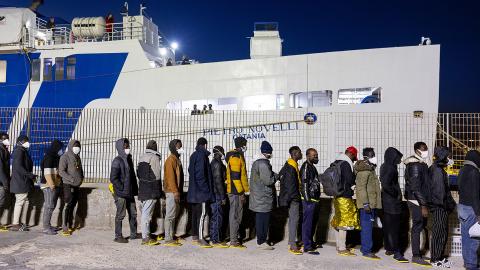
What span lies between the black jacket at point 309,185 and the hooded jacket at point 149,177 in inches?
87.0

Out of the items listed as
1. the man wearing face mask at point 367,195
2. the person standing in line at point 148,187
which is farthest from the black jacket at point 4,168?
the man wearing face mask at point 367,195

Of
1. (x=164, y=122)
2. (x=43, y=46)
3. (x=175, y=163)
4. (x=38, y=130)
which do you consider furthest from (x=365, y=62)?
(x=43, y=46)

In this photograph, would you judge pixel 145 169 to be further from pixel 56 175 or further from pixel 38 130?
pixel 38 130

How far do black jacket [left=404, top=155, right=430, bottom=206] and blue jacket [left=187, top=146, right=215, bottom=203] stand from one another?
286 centimetres

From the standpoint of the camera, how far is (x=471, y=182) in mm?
5672

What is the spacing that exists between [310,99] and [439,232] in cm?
620

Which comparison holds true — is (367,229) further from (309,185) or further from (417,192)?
(309,185)

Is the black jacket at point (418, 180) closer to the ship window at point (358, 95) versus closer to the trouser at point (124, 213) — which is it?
the trouser at point (124, 213)

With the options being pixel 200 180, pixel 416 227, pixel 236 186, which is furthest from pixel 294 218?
pixel 416 227

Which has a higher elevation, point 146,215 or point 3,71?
point 3,71

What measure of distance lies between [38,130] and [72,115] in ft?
2.84

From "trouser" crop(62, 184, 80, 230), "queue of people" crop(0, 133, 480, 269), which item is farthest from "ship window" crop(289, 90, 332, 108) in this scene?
"trouser" crop(62, 184, 80, 230)

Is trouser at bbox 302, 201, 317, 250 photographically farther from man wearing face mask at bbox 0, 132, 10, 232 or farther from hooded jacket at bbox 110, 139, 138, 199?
man wearing face mask at bbox 0, 132, 10, 232

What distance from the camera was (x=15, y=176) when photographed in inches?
290
